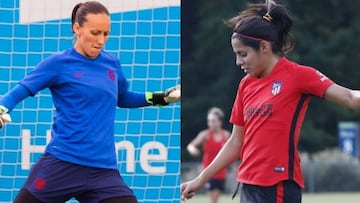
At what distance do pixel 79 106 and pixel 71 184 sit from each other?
45 centimetres

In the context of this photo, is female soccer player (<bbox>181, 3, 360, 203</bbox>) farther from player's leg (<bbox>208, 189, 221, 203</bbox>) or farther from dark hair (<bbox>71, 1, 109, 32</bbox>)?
player's leg (<bbox>208, 189, 221, 203</bbox>)

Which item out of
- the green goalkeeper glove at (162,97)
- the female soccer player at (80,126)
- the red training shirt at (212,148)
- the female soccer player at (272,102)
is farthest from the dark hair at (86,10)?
the red training shirt at (212,148)

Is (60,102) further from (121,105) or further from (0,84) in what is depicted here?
(0,84)

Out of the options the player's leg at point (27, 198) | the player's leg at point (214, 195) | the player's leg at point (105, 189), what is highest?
the player's leg at point (105, 189)

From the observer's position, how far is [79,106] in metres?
6.68

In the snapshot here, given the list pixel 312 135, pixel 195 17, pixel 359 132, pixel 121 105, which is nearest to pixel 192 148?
pixel 121 105

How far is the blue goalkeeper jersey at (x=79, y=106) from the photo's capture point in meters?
6.67

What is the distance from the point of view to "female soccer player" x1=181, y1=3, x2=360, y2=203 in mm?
6430

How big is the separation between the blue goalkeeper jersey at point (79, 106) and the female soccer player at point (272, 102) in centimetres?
77

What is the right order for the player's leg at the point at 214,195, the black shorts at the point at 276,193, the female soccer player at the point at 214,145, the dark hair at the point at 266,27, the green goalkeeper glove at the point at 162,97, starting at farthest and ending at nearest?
the female soccer player at the point at 214,145
the player's leg at the point at 214,195
the green goalkeeper glove at the point at 162,97
the dark hair at the point at 266,27
the black shorts at the point at 276,193

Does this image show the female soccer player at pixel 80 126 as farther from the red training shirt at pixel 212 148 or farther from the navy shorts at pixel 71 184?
the red training shirt at pixel 212 148

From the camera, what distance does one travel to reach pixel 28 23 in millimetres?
8742

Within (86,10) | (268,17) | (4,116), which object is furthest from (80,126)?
(268,17)

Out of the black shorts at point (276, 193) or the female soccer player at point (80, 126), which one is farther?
the female soccer player at point (80, 126)
